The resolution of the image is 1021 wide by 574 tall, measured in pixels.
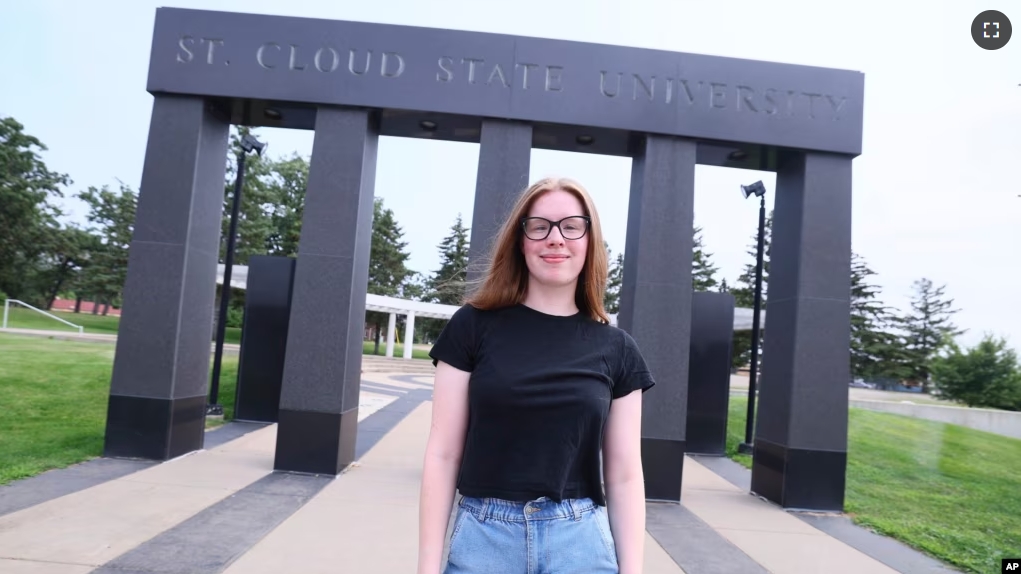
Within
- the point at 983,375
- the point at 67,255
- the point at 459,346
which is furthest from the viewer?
the point at 67,255

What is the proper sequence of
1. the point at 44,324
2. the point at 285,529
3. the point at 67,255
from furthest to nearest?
the point at 67,255 → the point at 44,324 → the point at 285,529

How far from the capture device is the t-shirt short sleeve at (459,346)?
1.71 meters

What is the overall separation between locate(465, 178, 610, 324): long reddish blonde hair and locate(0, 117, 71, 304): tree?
40847mm

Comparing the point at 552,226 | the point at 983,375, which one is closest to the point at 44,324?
the point at 552,226

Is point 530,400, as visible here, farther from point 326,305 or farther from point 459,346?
point 326,305

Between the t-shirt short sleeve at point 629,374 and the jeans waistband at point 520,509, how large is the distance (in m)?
0.36

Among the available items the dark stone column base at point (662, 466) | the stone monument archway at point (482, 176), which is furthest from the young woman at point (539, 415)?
the dark stone column base at point (662, 466)

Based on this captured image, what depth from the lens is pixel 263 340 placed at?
10.6 meters

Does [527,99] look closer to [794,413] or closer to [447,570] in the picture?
[794,413]

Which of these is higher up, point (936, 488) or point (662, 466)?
point (662, 466)

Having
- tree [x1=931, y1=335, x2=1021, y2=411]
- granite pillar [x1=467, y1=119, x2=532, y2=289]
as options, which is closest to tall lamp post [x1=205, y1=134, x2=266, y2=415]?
granite pillar [x1=467, y1=119, x2=532, y2=289]

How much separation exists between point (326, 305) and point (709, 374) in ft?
22.0

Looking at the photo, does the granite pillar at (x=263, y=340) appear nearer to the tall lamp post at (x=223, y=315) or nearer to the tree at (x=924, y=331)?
the tall lamp post at (x=223, y=315)

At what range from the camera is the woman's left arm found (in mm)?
1701
